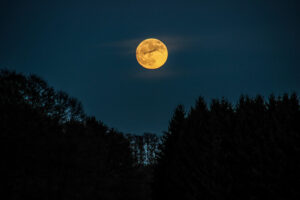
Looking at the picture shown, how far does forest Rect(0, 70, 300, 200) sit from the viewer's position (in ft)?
40.3

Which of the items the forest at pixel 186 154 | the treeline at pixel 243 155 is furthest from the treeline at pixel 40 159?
the treeline at pixel 243 155

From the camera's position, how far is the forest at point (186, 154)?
40.3 ft

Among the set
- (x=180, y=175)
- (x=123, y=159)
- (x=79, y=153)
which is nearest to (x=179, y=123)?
(x=180, y=175)

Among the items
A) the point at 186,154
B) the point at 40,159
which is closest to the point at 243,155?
the point at 186,154

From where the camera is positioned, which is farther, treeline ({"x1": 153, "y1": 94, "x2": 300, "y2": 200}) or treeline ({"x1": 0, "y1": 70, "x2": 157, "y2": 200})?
treeline ({"x1": 0, "y1": 70, "x2": 157, "y2": 200})

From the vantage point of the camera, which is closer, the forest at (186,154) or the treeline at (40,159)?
the forest at (186,154)

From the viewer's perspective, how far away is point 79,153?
17656mm

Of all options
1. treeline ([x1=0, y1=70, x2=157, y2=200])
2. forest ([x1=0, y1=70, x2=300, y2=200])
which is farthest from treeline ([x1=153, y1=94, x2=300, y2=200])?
treeline ([x1=0, y1=70, x2=157, y2=200])

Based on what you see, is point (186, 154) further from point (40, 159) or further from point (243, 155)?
point (40, 159)

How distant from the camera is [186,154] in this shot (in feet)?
48.5

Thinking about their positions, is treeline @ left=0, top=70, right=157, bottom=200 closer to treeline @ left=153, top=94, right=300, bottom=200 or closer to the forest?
the forest

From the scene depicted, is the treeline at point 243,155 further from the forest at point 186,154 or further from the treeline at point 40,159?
the treeline at point 40,159

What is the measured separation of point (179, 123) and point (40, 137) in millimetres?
10707

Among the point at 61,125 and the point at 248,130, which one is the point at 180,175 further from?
the point at 61,125
